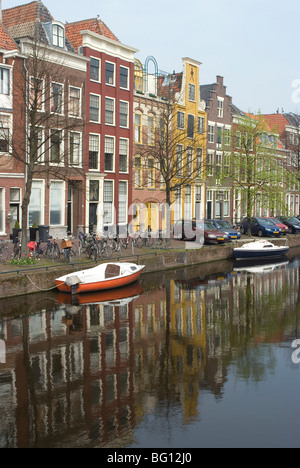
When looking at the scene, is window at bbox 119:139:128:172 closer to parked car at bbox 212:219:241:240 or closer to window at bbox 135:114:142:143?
window at bbox 135:114:142:143

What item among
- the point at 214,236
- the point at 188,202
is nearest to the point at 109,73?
the point at 214,236

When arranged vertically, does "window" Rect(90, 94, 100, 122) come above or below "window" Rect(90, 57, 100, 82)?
below

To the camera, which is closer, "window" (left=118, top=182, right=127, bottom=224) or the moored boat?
the moored boat

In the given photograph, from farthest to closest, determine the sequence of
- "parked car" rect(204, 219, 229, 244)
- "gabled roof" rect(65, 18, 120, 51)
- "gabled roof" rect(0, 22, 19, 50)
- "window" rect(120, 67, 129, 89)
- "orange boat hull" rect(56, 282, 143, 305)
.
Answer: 1. "window" rect(120, 67, 129, 89)
2. "gabled roof" rect(65, 18, 120, 51)
3. "parked car" rect(204, 219, 229, 244)
4. "gabled roof" rect(0, 22, 19, 50)
5. "orange boat hull" rect(56, 282, 143, 305)

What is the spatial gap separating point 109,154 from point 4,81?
37.2 ft

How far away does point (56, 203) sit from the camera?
37.3 m

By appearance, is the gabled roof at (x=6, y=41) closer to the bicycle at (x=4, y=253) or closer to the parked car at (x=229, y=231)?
the bicycle at (x=4, y=253)

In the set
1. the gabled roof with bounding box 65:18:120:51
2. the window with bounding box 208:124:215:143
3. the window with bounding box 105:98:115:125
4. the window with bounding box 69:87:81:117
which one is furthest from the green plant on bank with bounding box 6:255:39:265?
the window with bounding box 208:124:215:143

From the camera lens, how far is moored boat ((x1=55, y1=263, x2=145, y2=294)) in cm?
2458

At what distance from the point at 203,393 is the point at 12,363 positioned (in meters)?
5.49

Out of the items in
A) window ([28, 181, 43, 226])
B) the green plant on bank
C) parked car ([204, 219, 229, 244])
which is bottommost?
the green plant on bank

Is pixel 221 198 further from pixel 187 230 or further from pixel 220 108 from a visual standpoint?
pixel 187 230

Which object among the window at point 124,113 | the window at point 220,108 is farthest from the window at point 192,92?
the window at point 124,113

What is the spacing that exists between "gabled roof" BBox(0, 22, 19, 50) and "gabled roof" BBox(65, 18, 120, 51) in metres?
6.93
